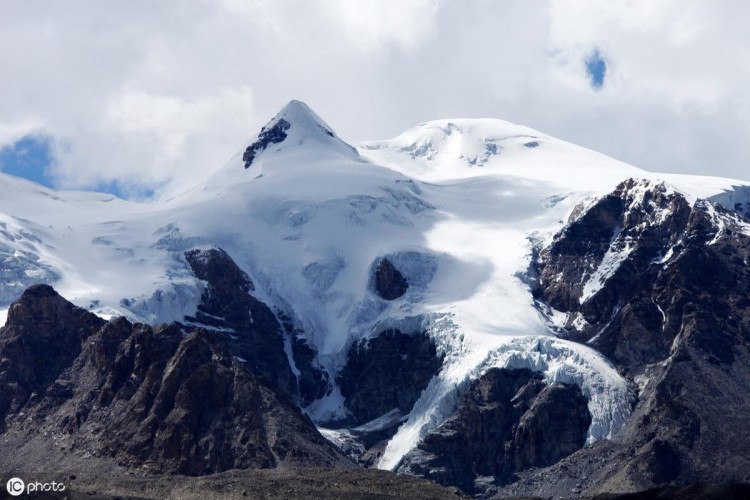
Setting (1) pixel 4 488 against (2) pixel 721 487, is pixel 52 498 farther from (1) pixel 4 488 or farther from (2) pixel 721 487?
(2) pixel 721 487

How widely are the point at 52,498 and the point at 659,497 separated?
7010cm

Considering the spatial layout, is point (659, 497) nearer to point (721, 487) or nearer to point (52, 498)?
point (721, 487)

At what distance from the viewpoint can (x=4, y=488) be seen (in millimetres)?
198875

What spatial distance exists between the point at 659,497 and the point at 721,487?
1025cm

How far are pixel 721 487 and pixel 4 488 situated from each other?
8234 cm

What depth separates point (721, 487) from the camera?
18738 centimetres

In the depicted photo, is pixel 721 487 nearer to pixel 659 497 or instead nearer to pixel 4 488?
pixel 659 497

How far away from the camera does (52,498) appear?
196875mm

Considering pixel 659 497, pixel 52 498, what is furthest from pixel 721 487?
pixel 52 498

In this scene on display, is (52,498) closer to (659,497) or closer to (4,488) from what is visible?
(4,488)

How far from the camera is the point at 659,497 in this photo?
642ft

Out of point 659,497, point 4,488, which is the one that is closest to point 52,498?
point 4,488
